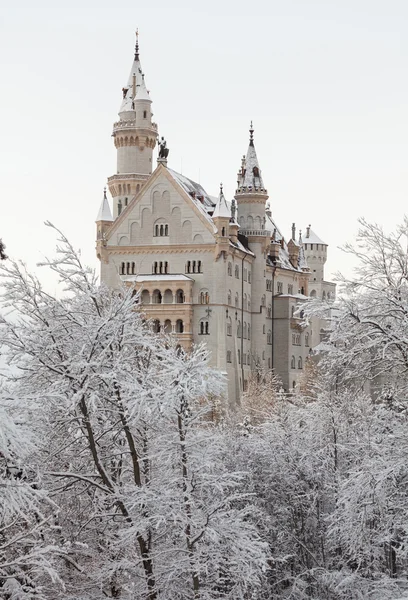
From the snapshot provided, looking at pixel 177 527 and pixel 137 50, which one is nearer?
pixel 177 527

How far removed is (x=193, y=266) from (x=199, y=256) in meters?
1.18

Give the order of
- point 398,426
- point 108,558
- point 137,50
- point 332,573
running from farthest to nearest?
point 137,50
point 332,573
point 398,426
point 108,558

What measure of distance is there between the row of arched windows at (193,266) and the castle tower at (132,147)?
41.6 ft

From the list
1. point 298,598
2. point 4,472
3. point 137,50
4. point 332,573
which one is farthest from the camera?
point 137,50

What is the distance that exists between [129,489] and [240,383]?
8413 cm

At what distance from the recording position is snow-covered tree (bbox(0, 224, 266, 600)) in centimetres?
1930

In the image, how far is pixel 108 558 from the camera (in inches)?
843

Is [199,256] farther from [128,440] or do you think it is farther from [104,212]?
[128,440]

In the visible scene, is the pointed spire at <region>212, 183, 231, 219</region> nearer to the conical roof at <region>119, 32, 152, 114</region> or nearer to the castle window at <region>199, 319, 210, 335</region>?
the castle window at <region>199, 319, 210, 335</region>

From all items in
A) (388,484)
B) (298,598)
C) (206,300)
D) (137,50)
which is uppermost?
(137,50)

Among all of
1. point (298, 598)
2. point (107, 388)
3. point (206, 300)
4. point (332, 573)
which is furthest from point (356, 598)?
point (206, 300)

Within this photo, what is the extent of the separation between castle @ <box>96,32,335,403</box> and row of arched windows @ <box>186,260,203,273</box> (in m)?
0.10

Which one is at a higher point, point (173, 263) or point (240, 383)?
point (173, 263)

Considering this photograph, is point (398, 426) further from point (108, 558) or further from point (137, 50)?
point (137, 50)
